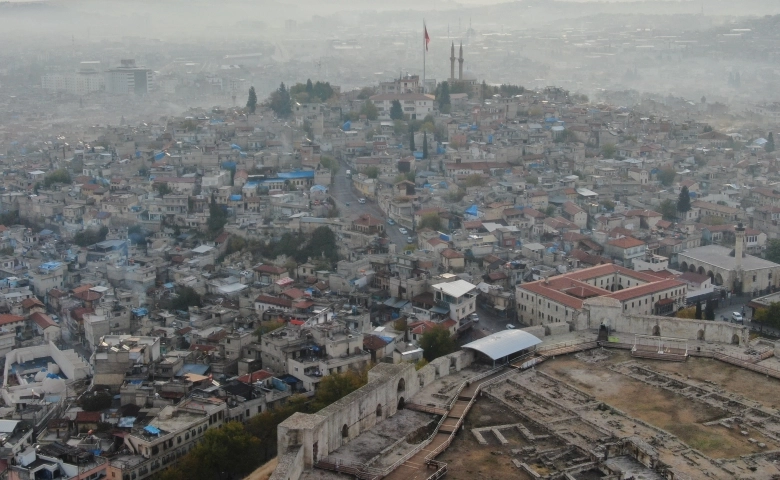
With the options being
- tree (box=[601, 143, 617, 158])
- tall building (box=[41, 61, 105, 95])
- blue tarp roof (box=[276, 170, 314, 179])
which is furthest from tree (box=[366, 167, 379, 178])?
tall building (box=[41, 61, 105, 95])

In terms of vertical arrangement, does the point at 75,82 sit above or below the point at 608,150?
below

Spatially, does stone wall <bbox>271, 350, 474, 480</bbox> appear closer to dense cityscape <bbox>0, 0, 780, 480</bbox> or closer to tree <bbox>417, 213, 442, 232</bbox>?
dense cityscape <bbox>0, 0, 780, 480</bbox>

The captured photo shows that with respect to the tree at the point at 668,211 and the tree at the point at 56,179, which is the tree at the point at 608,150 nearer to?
the tree at the point at 668,211

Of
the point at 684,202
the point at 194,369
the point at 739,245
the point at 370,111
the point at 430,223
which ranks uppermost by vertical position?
the point at 370,111

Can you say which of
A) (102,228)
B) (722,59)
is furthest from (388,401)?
(722,59)

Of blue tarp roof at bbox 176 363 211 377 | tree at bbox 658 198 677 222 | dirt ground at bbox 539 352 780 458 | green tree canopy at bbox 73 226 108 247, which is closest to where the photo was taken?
dirt ground at bbox 539 352 780 458

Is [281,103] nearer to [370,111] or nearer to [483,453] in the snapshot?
[370,111]

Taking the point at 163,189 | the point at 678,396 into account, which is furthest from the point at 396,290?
the point at 163,189
